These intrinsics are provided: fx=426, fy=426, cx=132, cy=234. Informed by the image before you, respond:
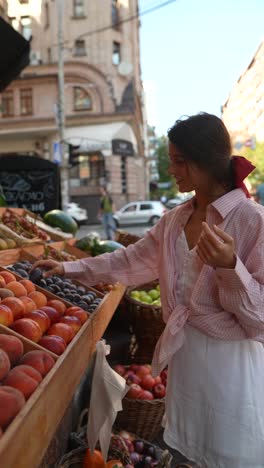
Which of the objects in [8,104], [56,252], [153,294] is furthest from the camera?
[8,104]

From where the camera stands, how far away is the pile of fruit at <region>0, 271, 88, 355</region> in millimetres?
1657

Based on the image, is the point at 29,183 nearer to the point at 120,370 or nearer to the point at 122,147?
the point at 120,370

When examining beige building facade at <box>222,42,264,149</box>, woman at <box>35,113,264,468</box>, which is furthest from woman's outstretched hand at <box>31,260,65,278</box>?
beige building facade at <box>222,42,264,149</box>

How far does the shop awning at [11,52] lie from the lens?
15.1 ft

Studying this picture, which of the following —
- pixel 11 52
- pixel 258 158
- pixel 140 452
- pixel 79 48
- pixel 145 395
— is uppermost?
pixel 79 48

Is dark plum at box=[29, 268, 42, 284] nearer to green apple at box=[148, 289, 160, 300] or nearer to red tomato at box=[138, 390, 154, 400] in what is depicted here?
red tomato at box=[138, 390, 154, 400]

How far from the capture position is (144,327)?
3.90 metres

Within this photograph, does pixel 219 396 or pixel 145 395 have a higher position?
pixel 219 396

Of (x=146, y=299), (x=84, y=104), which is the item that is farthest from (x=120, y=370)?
(x=84, y=104)

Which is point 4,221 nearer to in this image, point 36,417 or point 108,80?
point 36,417

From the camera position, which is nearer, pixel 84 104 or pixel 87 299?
pixel 87 299

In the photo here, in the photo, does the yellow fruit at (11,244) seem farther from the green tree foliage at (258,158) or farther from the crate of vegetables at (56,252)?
the green tree foliage at (258,158)

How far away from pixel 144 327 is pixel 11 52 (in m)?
3.60

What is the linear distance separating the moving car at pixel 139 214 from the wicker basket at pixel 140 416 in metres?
19.3
